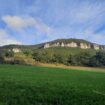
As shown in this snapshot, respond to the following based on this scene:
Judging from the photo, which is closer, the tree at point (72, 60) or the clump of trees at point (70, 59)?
the clump of trees at point (70, 59)

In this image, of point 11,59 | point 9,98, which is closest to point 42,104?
point 9,98

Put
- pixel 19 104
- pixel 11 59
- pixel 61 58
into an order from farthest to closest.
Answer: pixel 61 58, pixel 11 59, pixel 19 104

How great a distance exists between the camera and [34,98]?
14945 mm

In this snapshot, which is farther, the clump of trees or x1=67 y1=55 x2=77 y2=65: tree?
x1=67 y1=55 x2=77 y2=65: tree

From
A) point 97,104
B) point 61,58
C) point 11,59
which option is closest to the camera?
point 97,104

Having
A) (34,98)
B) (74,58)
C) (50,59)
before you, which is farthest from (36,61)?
(34,98)

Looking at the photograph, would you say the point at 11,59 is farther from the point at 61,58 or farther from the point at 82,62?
the point at 82,62

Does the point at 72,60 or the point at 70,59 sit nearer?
the point at 72,60

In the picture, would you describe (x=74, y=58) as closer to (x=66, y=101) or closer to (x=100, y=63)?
(x=100, y=63)

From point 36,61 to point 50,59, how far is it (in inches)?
260

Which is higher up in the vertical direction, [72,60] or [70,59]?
[70,59]

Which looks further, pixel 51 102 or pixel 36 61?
pixel 36 61

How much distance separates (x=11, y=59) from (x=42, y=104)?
365 ft

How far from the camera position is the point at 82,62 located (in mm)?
136250
